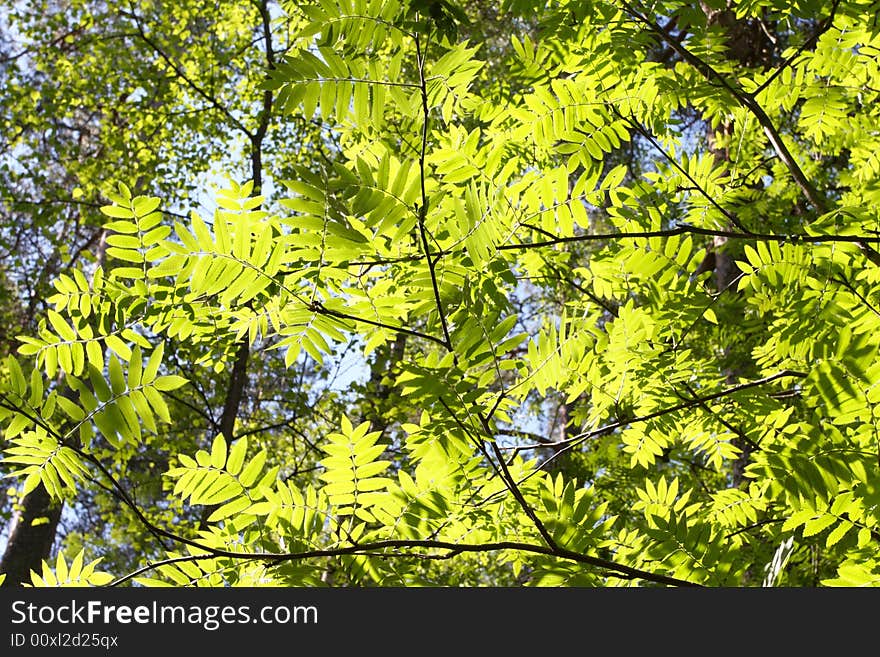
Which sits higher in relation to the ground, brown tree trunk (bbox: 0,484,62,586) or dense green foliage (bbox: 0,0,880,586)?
brown tree trunk (bbox: 0,484,62,586)

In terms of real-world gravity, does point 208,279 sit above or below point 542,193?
below

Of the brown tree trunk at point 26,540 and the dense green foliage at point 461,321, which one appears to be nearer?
the dense green foliage at point 461,321

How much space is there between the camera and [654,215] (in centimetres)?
217

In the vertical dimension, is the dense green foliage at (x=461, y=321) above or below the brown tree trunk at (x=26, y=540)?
below

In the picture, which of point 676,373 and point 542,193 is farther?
point 676,373

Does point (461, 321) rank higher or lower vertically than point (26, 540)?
lower

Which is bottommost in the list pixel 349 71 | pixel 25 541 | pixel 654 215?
pixel 349 71

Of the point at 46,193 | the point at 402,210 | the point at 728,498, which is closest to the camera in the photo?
the point at 402,210

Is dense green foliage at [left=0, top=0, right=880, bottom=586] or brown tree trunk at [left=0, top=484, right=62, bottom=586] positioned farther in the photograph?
brown tree trunk at [left=0, top=484, right=62, bottom=586]

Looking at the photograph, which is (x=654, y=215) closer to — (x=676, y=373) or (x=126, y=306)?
(x=676, y=373)

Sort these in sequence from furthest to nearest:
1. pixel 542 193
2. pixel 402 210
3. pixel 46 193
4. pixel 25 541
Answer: pixel 46 193
pixel 25 541
pixel 542 193
pixel 402 210

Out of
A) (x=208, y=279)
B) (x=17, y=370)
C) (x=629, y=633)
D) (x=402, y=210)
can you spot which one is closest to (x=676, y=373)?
(x=629, y=633)

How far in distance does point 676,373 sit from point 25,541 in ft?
26.9

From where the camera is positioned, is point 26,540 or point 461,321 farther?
point 26,540
